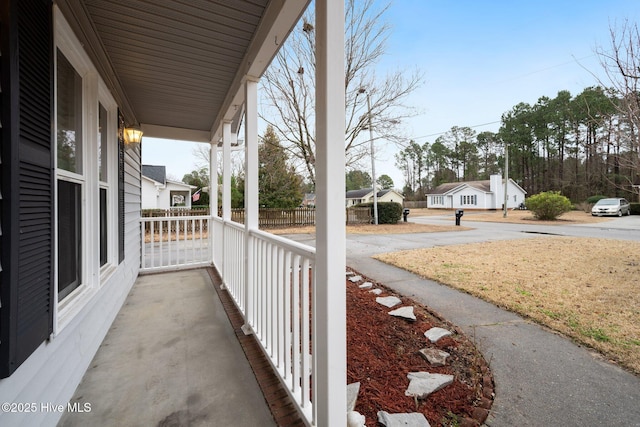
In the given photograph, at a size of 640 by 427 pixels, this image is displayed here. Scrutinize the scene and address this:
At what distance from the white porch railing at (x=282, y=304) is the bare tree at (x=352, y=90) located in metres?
8.47

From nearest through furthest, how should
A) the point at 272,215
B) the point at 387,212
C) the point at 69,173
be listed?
the point at 69,173, the point at 272,215, the point at 387,212

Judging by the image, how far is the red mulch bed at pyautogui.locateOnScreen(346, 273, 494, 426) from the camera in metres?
1.57

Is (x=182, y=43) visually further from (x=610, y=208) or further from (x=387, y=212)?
(x=610, y=208)

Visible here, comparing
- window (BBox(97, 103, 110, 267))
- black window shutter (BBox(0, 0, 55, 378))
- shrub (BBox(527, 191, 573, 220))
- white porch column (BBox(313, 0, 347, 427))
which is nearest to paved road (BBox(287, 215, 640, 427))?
white porch column (BBox(313, 0, 347, 427))

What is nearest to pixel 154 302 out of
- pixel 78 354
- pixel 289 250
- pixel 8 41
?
pixel 78 354

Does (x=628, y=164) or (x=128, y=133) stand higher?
(x=128, y=133)

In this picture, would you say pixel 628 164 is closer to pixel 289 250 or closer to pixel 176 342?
pixel 289 250

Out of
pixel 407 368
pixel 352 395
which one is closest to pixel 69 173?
pixel 352 395

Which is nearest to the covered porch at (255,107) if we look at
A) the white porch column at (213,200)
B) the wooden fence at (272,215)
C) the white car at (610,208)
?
the white porch column at (213,200)

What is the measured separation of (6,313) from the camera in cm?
93

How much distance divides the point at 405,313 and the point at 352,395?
130 centimetres

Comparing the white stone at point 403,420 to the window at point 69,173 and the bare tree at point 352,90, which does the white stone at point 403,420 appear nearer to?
the window at point 69,173

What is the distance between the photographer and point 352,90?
1027 centimetres

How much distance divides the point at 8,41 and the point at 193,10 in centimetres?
123
